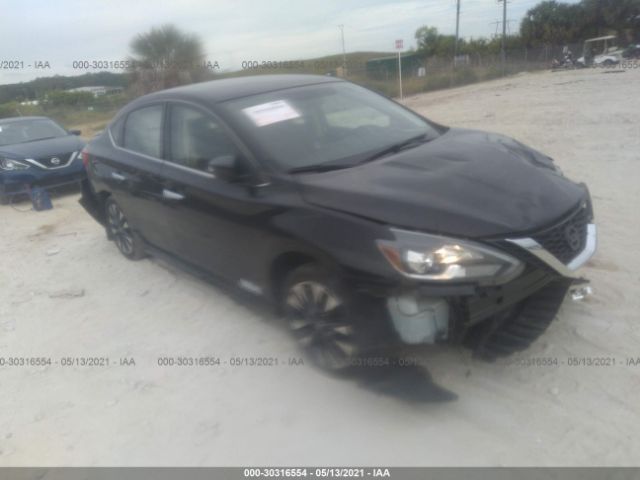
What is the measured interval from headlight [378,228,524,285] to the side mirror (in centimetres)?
124

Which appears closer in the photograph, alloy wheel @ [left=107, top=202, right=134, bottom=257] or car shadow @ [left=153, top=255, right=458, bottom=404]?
car shadow @ [left=153, top=255, right=458, bottom=404]

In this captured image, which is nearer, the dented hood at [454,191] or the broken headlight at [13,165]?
the dented hood at [454,191]

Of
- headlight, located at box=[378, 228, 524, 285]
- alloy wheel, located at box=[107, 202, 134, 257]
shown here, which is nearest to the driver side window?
headlight, located at box=[378, 228, 524, 285]

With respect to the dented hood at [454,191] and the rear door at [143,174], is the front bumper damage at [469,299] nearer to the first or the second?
the dented hood at [454,191]

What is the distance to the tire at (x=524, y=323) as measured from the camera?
2.96 meters

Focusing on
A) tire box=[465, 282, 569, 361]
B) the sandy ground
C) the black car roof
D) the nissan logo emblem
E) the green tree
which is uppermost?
the green tree

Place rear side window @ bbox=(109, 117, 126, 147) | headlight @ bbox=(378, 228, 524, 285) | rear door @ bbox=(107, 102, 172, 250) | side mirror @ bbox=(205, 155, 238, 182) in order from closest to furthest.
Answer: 1. headlight @ bbox=(378, 228, 524, 285)
2. side mirror @ bbox=(205, 155, 238, 182)
3. rear door @ bbox=(107, 102, 172, 250)
4. rear side window @ bbox=(109, 117, 126, 147)

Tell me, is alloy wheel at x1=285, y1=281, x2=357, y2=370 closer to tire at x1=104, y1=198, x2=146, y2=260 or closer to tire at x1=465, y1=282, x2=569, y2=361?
tire at x1=465, y1=282, x2=569, y2=361

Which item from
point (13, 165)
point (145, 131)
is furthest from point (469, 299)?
point (13, 165)

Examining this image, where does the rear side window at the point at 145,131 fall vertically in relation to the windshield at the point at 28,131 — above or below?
above

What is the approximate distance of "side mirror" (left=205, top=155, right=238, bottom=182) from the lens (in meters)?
3.26

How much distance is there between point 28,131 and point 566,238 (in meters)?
9.44

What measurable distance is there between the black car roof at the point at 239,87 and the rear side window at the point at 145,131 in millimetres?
131

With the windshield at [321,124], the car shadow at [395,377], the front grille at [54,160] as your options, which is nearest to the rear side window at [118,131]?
the windshield at [321,124]
